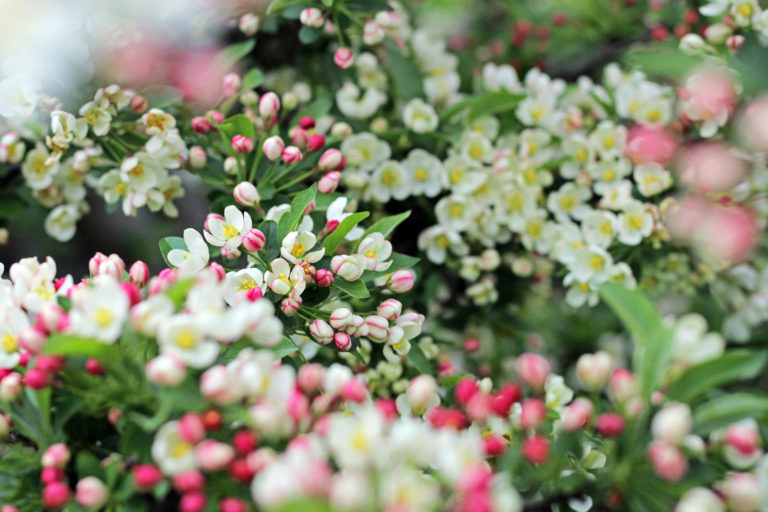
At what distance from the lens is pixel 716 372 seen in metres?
0.77

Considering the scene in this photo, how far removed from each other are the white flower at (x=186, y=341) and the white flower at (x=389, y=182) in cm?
86

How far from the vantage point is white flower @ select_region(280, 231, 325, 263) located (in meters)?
1.02

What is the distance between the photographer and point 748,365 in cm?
76

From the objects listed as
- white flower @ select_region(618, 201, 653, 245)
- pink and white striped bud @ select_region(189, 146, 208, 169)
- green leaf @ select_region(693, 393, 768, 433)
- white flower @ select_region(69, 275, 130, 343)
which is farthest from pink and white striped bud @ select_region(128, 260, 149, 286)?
white flower @ select_region(618, 201, 653, 245)

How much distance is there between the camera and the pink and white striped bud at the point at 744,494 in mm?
715

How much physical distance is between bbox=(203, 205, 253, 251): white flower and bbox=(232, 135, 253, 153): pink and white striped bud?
0.19 metres

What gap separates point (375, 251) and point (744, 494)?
0.62 metres

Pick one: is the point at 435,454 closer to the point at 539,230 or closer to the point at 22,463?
the point at 22,463

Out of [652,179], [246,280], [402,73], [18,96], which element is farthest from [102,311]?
[652,179]

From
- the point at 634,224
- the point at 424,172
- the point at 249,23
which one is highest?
the point at 249,23

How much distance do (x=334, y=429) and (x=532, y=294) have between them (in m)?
1.34

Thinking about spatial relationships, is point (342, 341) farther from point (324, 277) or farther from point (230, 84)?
point (230, 84)

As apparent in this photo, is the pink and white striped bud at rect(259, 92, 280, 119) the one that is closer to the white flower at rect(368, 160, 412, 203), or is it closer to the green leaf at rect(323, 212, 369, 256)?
the white flower at rect(368, 160, 412, 203)

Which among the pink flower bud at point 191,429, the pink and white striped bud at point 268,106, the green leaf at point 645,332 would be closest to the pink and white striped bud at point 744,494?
the green leaf at point 645,332
